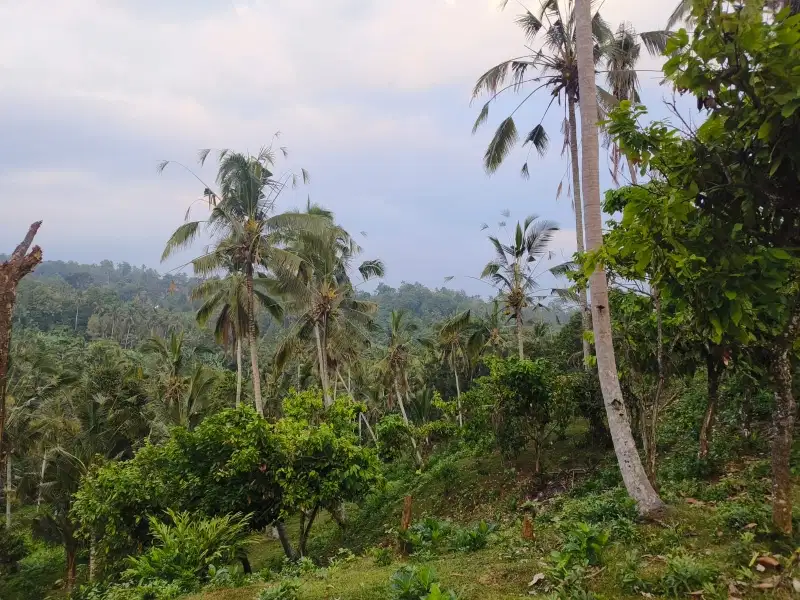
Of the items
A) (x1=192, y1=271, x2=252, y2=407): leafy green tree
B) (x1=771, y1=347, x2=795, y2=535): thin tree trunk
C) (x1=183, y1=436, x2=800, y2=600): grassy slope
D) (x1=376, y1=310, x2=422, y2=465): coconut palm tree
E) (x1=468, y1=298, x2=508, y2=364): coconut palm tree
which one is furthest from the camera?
(x1=376, y1=310, x2=422, y2=465): coconut palm tree

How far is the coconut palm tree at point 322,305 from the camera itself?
16.8 meters

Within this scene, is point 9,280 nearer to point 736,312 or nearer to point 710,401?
point 736,312

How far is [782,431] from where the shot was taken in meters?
4.38

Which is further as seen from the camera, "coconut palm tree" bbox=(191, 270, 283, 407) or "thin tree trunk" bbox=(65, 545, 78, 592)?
"thin tree trunk" bbox=(65, 545, 78, 592)

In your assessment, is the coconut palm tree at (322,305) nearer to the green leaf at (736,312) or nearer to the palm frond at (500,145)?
the palm frond at (500,145)

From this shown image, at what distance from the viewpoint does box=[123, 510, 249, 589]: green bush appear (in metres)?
7.24

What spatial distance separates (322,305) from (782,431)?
14151 mm

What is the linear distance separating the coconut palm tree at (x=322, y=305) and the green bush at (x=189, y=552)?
720cm

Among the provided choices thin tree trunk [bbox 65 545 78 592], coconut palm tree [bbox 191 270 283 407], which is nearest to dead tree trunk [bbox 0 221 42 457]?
Result: coconut palm tree [bbox 191 270 283 407]

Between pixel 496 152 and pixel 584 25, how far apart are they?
21.7ft

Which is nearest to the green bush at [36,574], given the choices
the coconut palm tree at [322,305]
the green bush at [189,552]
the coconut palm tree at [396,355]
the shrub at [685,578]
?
the coconut palm tree at [322,305]

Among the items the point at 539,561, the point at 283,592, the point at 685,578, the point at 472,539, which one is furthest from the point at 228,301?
the point at 685,578

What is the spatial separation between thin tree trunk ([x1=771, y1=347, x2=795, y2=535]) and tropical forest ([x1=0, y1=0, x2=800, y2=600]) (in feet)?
0.07

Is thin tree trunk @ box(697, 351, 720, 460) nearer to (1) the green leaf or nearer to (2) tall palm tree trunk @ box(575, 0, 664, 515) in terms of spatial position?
(2) tall palm tree trunk @ box(575, 0, 664, 515)
